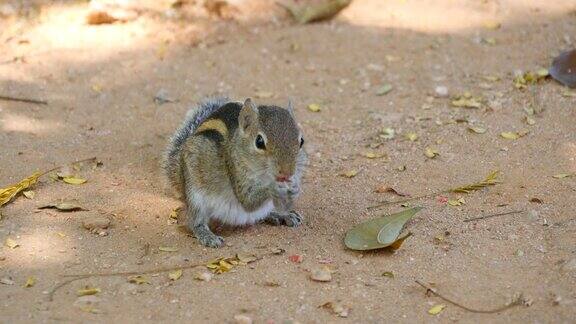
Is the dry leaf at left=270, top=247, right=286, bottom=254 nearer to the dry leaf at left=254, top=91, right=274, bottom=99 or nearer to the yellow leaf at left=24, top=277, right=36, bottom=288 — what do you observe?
the yellow leaf at left=24, top=277, right=36, bottom=288

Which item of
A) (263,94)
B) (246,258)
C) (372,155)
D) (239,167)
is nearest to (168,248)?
(246,258)

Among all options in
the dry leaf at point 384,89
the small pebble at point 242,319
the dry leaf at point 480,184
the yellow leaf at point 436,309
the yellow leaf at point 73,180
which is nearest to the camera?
the small pebble at point 242,319

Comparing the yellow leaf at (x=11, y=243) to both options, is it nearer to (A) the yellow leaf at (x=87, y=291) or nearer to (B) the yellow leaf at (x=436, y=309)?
(A) the yellow leaf at (x=87, y=291)

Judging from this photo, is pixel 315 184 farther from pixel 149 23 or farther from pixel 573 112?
pixel 149 23

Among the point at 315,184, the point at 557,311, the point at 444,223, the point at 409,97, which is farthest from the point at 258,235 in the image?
the point at 409,97

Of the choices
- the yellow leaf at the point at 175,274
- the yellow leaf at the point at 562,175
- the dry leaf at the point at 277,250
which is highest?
the yellow leaf at the point at 562,175

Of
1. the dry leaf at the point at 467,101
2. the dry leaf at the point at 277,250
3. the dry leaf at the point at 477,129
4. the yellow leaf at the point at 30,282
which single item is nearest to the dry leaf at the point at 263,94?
the dry leaf at the point at 467,101
